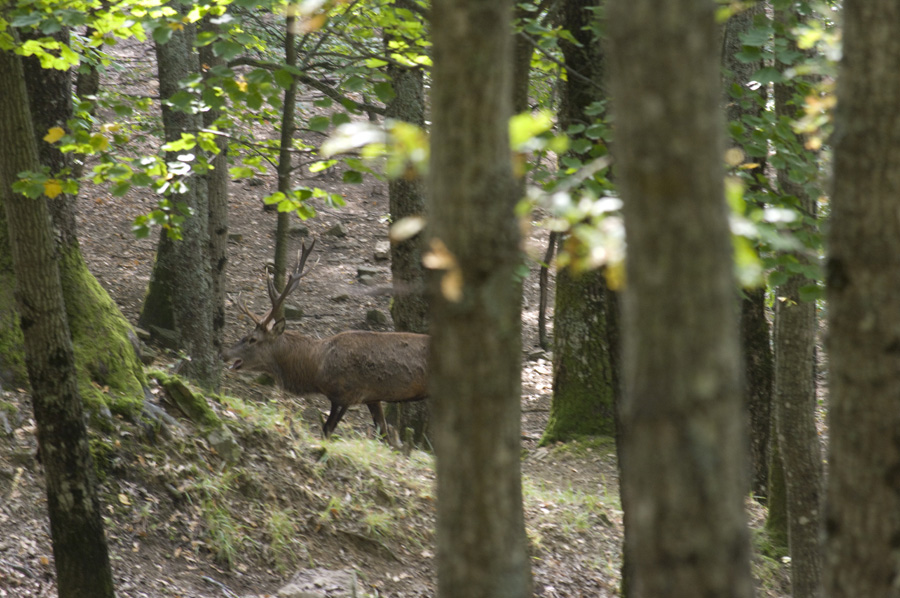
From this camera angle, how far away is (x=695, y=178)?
176cm

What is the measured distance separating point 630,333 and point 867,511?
1.65m

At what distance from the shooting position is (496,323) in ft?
7.56

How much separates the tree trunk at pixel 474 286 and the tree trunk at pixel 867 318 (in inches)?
52.7

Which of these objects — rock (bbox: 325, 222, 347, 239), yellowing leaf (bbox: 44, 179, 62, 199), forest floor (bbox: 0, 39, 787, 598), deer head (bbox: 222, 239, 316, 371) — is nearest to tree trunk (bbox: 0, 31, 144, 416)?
forest floor (bbox: 0, 39, 787, 598)

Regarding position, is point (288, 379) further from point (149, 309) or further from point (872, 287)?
point (872, 287)

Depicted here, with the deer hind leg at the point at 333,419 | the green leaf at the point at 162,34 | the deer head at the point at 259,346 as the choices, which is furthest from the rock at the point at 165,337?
the green leaf at the point at 162,34

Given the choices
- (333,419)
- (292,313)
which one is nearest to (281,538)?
(333,419)

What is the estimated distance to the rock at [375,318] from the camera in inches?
681

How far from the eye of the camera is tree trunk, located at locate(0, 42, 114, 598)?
4.94m

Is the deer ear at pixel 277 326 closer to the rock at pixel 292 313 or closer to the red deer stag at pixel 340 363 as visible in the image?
the red deer stag at pixel 340 363

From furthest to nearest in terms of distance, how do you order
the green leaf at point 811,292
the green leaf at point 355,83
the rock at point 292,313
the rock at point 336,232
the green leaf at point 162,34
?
the rock at point 336,232 → the rock at point 292,313 → the green leaf at point 355,83 → the green leaf at point 162,34 → the green leaf at point 811,292

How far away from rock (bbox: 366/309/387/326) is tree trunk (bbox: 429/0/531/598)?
14925 millimetres

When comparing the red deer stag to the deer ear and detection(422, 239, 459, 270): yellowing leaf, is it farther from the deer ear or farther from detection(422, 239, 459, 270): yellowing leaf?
detection(422, 239, 459, 270): yellowing leaf

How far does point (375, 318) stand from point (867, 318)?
48.2ft
